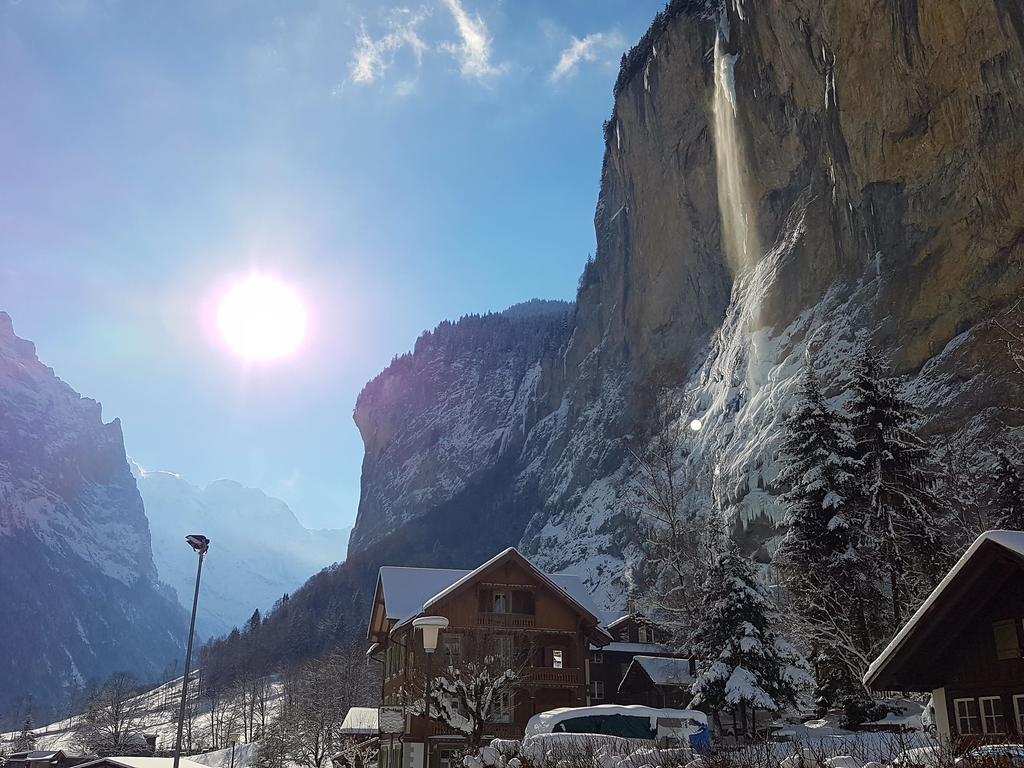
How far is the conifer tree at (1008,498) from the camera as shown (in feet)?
91.9

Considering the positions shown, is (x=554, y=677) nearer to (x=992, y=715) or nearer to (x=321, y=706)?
(x=992, y=715)

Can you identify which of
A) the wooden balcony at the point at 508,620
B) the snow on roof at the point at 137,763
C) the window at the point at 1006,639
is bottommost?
the snow on roof at the point at 137,763

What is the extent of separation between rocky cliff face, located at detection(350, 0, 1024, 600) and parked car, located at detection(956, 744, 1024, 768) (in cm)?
3253

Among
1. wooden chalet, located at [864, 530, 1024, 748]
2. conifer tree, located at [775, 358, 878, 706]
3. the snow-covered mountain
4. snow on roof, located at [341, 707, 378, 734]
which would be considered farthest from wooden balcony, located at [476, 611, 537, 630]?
wooden chalet, located at [864, 530, 1024, 748]

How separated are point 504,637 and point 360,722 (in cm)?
2346

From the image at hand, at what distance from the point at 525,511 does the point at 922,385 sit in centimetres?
8751

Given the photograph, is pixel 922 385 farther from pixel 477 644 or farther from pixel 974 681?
pixel 974 681

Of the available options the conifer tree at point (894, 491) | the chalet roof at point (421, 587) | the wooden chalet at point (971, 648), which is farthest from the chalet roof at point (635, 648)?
the wooden chalet at point (971, 648)

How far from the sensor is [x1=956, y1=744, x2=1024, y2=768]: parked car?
6.70 metres

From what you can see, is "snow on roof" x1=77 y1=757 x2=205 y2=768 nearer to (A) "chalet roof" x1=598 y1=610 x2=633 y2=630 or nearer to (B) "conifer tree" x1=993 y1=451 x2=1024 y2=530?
(A) "chalet roof" x1=598 y1=610 x2=633 y2=630

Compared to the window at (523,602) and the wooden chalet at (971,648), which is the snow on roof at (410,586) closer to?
the window at (523,602)

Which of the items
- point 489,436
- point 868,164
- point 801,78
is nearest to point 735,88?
point 801,78

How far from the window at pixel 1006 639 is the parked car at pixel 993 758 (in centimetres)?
502

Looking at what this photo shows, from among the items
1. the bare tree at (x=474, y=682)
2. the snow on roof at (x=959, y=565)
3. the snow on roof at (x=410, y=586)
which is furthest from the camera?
the snow on roof at (x=410, y=586)
